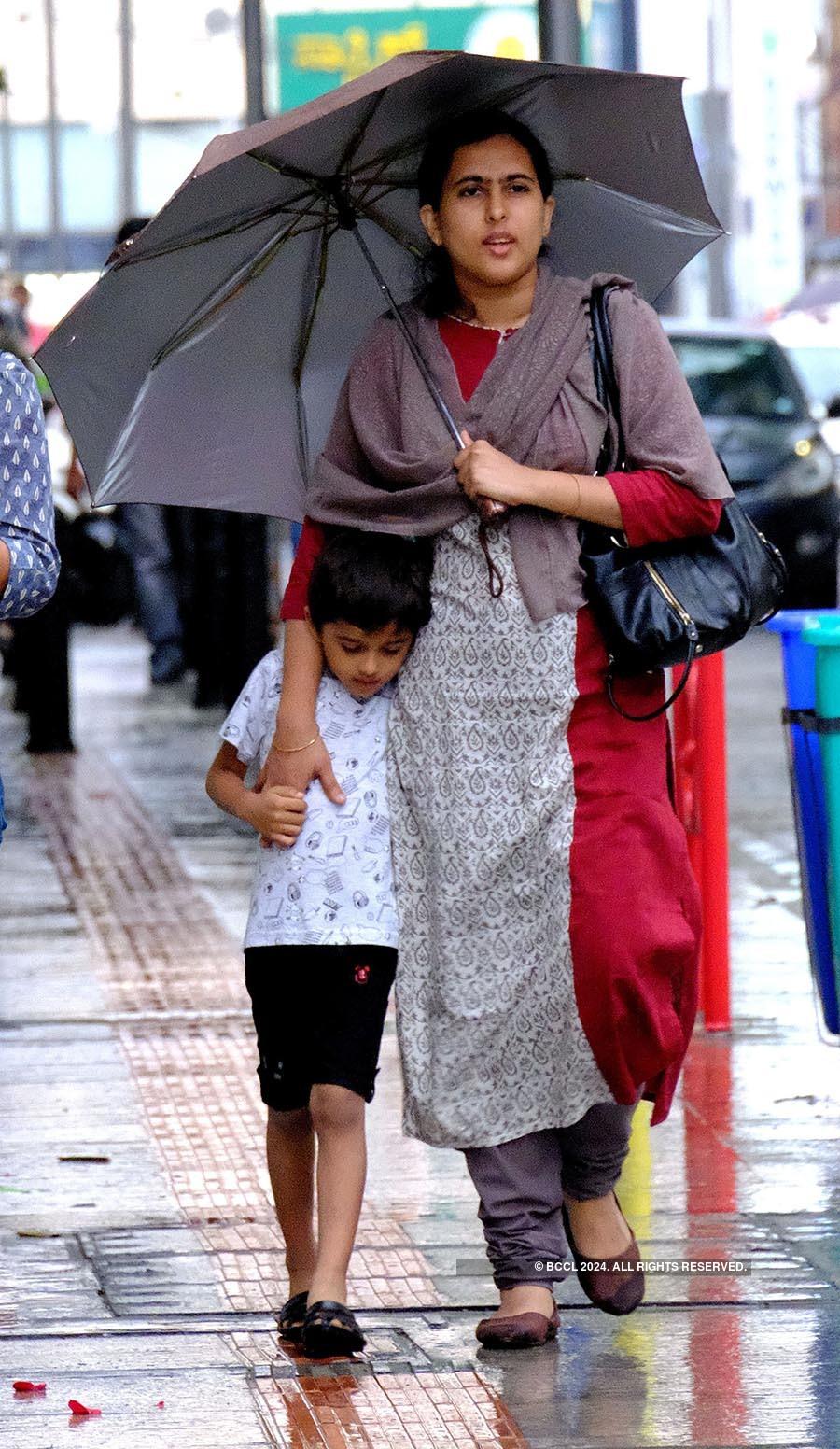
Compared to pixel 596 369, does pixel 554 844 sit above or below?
below

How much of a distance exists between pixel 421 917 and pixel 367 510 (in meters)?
0.63

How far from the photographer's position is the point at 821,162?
221 ft

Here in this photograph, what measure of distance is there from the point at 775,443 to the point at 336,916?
12885 mm

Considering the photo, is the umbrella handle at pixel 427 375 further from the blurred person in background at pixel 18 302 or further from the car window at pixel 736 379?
the blurred person in background at pixel 18 302

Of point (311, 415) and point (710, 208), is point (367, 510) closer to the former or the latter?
point (311, 415)

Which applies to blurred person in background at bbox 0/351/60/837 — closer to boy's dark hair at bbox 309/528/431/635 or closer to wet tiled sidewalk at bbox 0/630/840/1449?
boy's dark hair at bbox 309/528/431/635

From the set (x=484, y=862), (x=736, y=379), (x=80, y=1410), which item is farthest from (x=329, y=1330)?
(x=736, y=379)

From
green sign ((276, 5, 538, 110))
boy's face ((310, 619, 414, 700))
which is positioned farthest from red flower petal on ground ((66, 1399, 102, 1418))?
green sign ((276, 5, 538, 110))

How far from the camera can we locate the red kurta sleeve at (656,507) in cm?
387

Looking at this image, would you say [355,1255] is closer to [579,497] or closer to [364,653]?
[364,653]

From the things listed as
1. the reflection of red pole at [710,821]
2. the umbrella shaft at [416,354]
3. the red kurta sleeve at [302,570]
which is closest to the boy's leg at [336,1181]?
the red kurta sleeve at [302,570]

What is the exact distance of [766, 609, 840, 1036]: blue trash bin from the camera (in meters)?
4.83

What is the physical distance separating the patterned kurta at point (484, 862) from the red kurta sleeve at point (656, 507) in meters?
0.18

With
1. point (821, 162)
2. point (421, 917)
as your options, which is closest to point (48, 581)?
point (421, 917)
